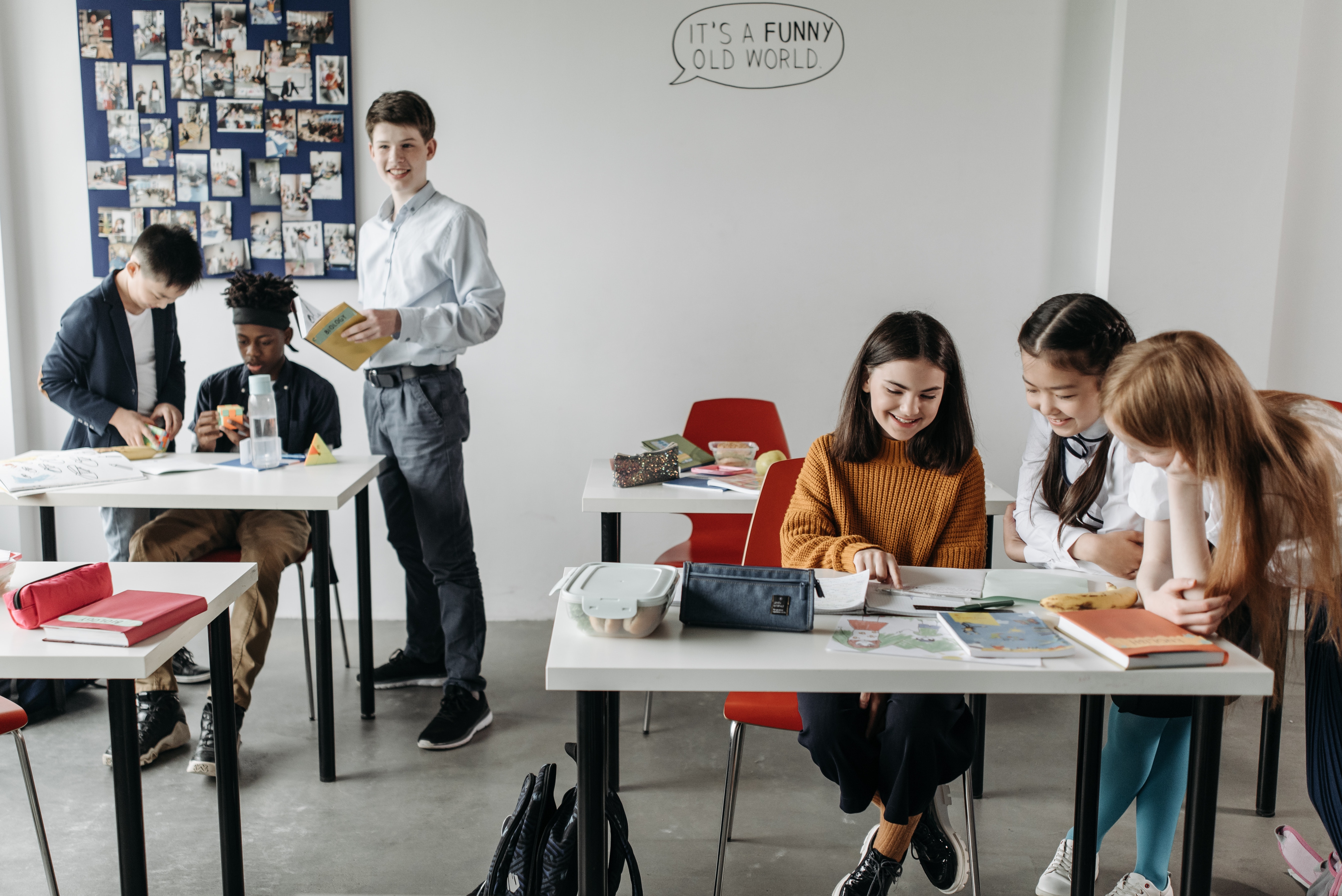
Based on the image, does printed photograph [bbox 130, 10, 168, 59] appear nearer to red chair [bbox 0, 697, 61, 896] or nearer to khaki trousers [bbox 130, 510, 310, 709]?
khaki trousers [bbox 130, 510, 310, 709]

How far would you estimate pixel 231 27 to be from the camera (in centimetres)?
351

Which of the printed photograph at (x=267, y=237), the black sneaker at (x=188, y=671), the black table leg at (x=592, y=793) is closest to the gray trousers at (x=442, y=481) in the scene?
the black sneaker at (x=188, y=671)

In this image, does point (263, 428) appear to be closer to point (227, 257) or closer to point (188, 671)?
point (188, 671)

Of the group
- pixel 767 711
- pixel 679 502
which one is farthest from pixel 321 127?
pixel 767 711

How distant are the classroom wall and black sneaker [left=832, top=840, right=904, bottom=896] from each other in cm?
210

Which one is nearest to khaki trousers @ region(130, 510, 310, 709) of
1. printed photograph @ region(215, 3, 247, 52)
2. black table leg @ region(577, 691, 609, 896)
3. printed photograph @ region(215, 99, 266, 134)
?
black table leg @ region(577, 691, 609, 896)

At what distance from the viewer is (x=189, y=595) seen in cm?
158

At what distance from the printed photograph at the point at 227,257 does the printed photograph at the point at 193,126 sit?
353 millimetres

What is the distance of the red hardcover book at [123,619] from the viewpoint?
141cm

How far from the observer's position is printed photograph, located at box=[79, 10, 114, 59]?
3.50m

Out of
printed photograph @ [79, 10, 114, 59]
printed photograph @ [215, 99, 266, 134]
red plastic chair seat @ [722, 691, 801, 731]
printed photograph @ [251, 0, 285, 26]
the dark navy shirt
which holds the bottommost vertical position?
red plastic chair seat @ [722, 691, 801, 731]

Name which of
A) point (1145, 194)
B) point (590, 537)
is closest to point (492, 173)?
point (590, 537)

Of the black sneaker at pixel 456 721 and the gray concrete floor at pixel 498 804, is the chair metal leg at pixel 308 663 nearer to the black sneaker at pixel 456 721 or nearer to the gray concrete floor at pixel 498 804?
the gray concrete floor at pixel 498 804

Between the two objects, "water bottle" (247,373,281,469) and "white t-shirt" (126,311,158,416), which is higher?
"white t-shirt" (126,311,158,416)
